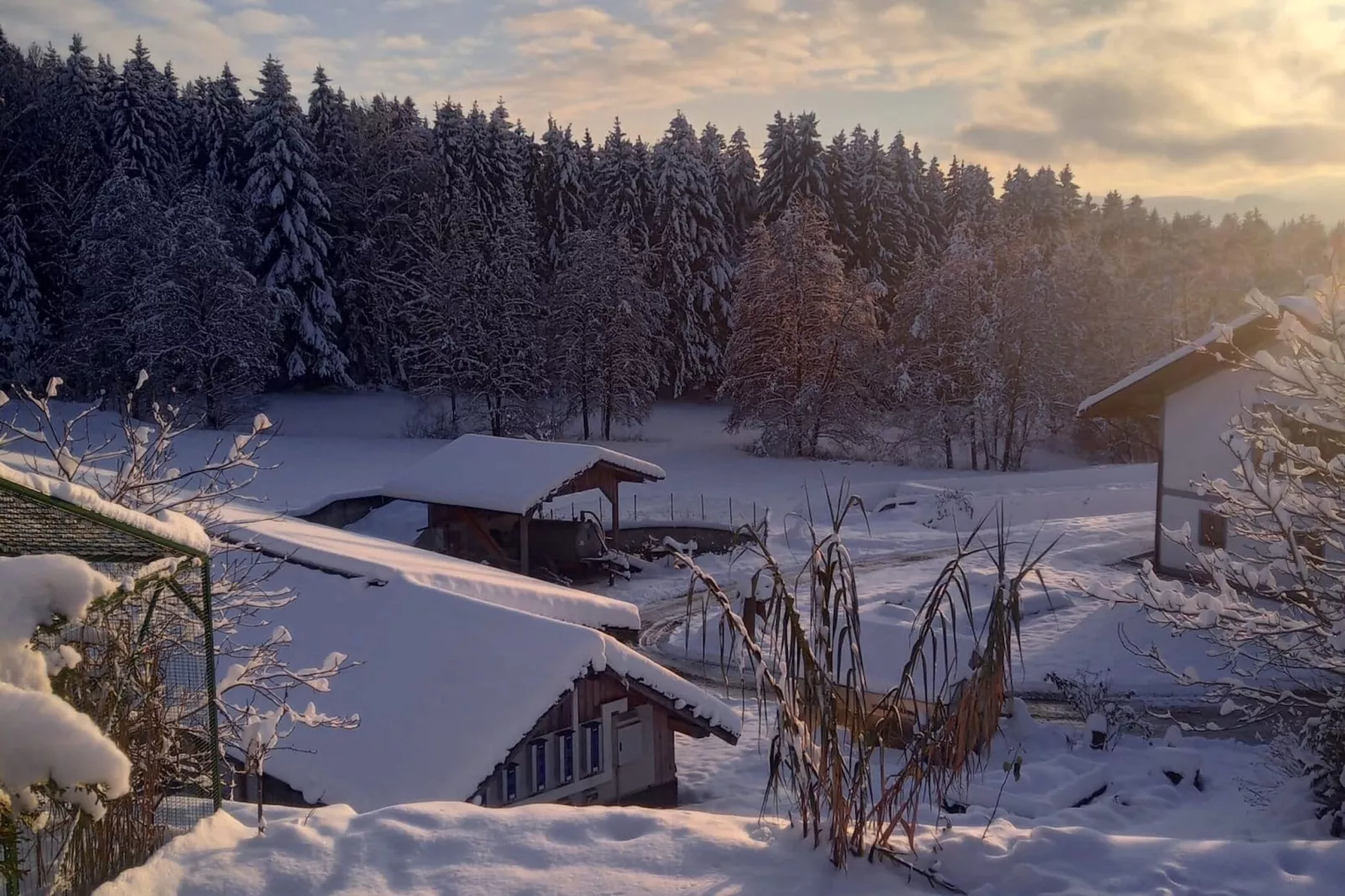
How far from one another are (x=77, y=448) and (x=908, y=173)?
47002 mm

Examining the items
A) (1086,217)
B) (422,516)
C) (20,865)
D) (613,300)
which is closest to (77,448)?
(422,516)

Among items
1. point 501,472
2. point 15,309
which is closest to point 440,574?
point 501,472

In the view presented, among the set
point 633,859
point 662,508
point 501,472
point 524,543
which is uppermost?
point 633,859

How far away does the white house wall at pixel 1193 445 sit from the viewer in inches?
863

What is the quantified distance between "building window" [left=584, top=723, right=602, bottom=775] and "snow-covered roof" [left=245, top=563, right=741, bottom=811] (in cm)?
84

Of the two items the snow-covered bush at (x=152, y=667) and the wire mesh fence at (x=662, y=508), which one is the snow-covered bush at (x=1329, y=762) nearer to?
the snow-covered bush at (x=152, y=667)

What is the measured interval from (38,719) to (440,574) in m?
10.5

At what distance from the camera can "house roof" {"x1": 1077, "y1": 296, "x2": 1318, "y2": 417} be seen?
66.9ft

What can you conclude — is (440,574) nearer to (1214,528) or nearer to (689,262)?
(1214,528)

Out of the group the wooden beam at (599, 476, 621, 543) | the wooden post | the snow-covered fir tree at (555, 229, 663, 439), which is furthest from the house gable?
the snow-covered fir tree at (555, 229, 663, 439)

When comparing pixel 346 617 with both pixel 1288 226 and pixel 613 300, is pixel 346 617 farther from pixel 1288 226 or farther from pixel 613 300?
pixel 1288 226

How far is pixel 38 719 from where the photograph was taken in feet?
12.0

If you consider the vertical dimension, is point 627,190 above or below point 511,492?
above

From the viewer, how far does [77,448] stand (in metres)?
33.5
